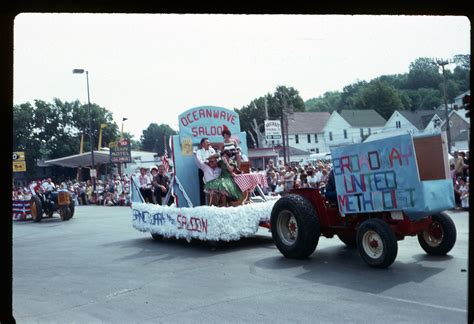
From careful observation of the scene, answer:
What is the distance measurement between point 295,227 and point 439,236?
84.1 inches

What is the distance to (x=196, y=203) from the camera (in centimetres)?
1073

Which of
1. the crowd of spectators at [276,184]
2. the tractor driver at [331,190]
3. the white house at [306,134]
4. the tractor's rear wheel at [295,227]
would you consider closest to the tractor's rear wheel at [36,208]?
the crowd of spectators at [276,184]

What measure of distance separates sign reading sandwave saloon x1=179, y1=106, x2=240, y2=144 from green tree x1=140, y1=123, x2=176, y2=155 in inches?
2381

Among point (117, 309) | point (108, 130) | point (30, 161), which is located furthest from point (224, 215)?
point (108, 130)

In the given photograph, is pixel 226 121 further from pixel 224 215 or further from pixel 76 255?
pixel 76 255

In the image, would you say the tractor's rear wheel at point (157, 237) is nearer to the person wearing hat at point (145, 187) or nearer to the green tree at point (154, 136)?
the person wearing hat at point (145, 187)

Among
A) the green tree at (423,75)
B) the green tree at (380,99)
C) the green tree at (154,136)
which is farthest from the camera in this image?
the green tree at (154,136)

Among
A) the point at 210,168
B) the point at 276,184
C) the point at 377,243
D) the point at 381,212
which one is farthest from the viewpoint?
the point at 276,184

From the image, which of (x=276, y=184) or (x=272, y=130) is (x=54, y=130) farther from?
(x=272, y=130)

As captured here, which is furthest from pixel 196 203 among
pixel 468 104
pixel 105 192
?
pixel 105 192

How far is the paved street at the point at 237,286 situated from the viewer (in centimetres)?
506

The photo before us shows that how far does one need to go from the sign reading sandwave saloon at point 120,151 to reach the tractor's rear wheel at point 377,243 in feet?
47.7

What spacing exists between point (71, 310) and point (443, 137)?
5303 millimetres

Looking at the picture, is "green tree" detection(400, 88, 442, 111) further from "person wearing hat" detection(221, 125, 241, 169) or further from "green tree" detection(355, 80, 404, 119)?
"person wearing hat" detection(221, 125, 241, 169)
